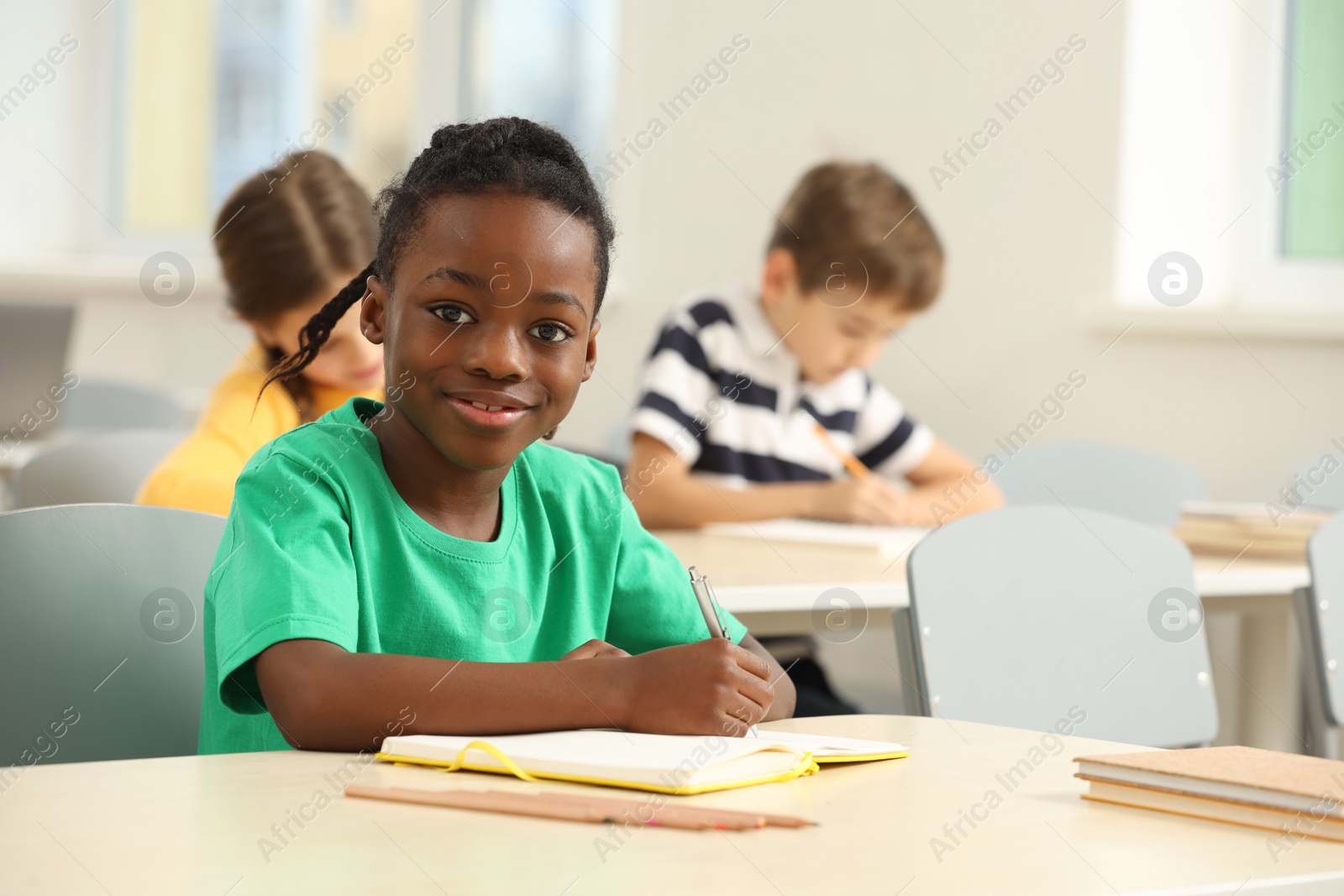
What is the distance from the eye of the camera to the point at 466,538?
1.17 meters

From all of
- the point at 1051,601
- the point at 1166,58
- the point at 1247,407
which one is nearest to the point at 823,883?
the point at 1051,601

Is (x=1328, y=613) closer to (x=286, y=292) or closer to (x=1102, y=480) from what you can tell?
(x=1102, y=480)

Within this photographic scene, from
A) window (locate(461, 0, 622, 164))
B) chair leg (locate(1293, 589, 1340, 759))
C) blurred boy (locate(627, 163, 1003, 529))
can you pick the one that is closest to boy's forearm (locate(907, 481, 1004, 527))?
blurred boy (locate(627, 163, 1003, 529))

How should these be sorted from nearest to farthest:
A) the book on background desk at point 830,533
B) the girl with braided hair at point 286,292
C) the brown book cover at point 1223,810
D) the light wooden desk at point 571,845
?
the light wooden desk at point 571,845 < the brown book cover at point 1223,810 < the girl with braided hair at point 286,292 < the book on background desk at point 830,533

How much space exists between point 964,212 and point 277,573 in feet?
8.71

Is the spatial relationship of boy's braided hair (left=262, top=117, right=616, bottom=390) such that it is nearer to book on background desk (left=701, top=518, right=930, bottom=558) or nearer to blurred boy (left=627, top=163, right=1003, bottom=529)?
book on background desk (left=701, top=518, right=930, bottom=558)

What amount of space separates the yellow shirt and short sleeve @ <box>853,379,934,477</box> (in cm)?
116

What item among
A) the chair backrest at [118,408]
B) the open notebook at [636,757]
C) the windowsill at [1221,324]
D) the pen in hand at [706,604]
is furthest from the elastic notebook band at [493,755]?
the chair backrest at [118,408]

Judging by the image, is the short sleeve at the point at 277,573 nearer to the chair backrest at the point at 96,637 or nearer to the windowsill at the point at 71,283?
the chair backrest at the point at 96,637

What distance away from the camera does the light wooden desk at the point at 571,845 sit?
658mm

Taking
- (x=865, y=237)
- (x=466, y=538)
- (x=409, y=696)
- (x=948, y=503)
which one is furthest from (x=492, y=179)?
(x=948, y=503)

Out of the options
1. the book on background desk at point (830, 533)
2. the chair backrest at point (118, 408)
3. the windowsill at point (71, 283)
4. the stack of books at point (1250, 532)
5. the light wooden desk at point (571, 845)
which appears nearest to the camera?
the light wooden desk at point (571, 845)

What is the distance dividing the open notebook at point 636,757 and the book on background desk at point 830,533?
1.07m

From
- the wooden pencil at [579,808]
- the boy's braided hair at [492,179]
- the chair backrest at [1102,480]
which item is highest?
the boy's braided hair at [492,179]
